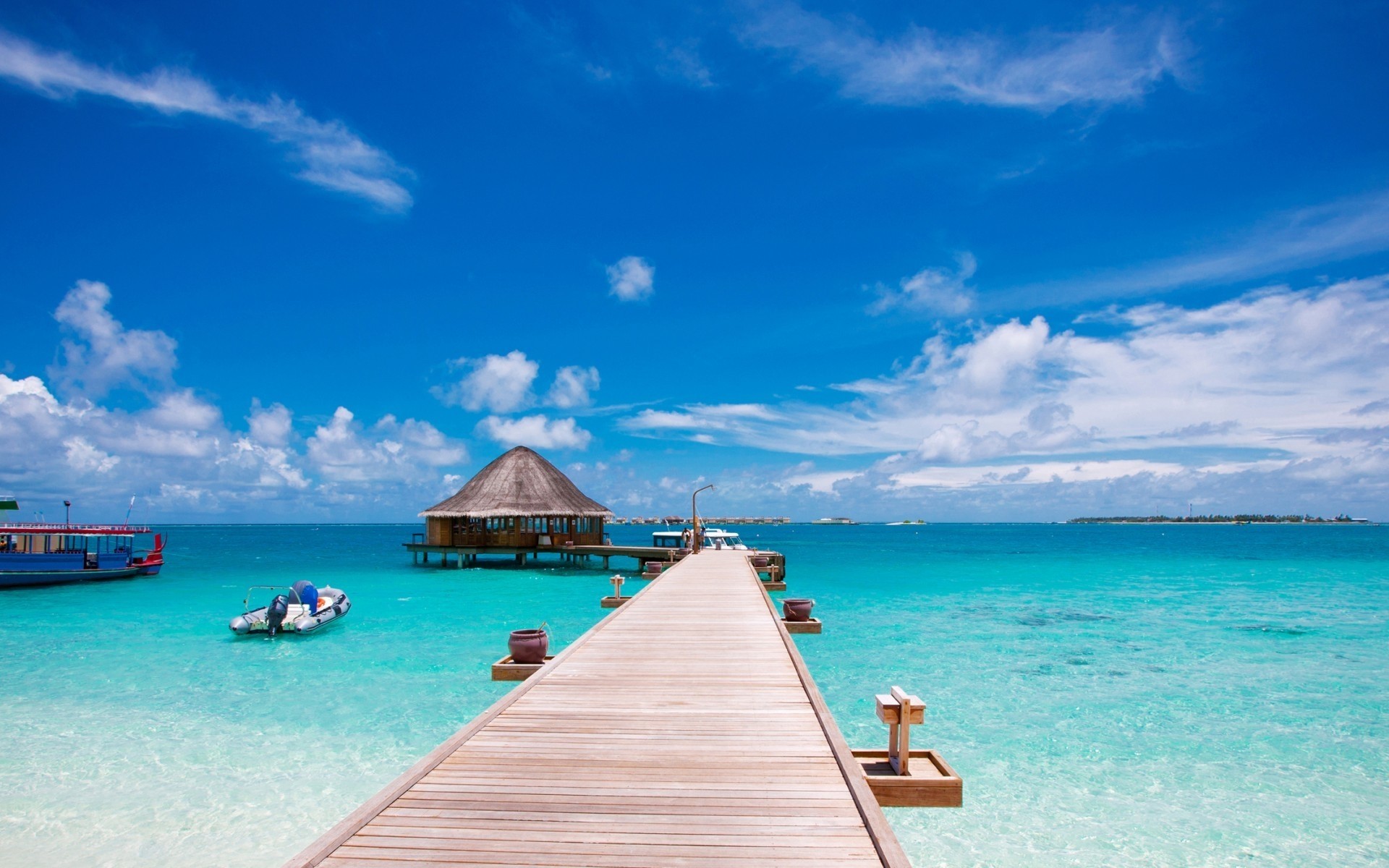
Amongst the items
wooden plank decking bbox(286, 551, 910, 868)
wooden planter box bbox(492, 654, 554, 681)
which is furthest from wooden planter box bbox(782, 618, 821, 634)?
wooden planter box bbox(492, 654, 554, 681)

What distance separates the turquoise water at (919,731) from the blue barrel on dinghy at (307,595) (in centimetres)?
90

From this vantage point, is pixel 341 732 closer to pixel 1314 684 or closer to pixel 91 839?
pixel 91 839

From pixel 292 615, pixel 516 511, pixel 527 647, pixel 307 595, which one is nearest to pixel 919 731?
pixel 527 647

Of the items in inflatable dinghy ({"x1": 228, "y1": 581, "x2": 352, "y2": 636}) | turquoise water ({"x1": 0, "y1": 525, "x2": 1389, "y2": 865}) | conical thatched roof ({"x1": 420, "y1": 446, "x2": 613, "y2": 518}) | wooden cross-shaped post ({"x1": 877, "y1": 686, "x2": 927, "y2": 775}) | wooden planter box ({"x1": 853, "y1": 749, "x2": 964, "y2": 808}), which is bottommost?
turquoise water ({"x1": 0, "y1": 525, "x2": 1389, "y2": 865})

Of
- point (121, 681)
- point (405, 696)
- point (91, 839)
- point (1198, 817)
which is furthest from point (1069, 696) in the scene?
point (121, 681)

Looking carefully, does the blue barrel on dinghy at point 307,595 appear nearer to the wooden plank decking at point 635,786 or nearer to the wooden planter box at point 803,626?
the wooden planter box at point 803,626

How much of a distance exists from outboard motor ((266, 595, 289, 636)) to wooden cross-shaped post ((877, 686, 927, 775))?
1767cm

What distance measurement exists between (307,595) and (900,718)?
19348 millimetres

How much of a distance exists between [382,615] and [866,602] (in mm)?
16467

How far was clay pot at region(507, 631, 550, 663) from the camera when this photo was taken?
332 inches

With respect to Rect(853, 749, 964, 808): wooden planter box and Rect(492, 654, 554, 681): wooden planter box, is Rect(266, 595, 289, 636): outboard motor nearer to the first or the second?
Rect(492, 654, 554, 681): wooden planter box

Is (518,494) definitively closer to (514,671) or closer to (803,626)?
(803,626)

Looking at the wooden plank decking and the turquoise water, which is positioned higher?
the wooden plank decking

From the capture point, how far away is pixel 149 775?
9406 mm
